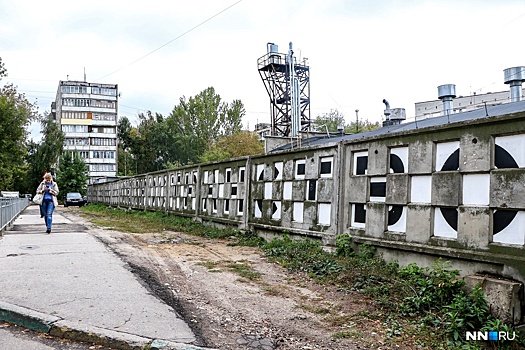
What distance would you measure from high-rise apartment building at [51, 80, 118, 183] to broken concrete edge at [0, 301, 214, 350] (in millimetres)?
78487

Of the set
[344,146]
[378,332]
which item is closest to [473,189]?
[378,332]

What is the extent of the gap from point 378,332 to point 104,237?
936cm

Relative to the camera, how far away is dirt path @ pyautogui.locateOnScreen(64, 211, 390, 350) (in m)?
4.18

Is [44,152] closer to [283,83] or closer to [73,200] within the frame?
[73,200]

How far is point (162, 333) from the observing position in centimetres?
417

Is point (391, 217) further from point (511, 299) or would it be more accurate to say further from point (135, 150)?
point (135, 150)

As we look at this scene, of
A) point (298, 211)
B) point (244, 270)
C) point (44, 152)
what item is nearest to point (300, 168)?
point (298, 211)

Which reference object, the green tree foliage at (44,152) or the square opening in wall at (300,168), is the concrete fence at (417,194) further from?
the green tree foliage at (44,152)

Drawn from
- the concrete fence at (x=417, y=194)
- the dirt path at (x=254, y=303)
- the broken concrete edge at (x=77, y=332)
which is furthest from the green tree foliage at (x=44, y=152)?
the broken concrete edge at (x=77, y=332)

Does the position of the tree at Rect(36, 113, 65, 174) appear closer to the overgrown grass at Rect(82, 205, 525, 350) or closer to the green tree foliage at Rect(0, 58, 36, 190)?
the green tree foliage at Rect(0, 58, 36, 190)

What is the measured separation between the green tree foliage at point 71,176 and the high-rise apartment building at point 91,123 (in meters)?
17.8

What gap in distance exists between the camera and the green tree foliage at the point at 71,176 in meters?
59.8

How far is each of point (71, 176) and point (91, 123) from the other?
22447 mm

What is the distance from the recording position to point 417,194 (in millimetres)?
5879
